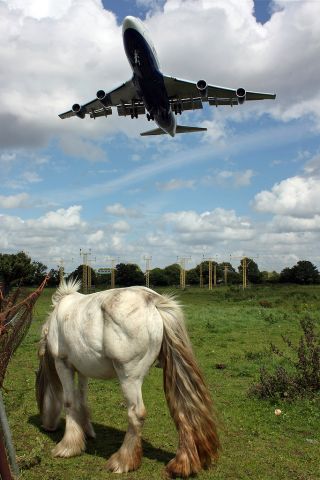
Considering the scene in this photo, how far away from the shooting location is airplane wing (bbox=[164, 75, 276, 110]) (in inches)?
971

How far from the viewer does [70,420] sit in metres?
4.89

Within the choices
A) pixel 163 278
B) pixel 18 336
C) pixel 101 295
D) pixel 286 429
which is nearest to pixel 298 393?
pixel 286 429

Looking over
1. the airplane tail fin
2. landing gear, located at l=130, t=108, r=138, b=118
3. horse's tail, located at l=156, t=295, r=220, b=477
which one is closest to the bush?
horse's tail, located at l=156, t=295, r=220, b=477

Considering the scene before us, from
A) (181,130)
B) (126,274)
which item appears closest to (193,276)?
(126,274)

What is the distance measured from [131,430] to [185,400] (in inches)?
22.8

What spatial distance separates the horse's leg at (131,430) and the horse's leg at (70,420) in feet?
1.89

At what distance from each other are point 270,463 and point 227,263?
251ft

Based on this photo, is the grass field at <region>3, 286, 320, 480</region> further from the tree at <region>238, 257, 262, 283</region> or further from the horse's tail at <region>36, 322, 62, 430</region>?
the tree at <region>238, 257, 262, 283</region>

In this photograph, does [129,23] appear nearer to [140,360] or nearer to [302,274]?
[140,360]

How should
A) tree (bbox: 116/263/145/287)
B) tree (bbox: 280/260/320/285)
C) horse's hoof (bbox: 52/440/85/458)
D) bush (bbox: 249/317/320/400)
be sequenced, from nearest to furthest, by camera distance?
horse's hoof (bbox: 52/440/85/458), bush (bbox: 249/317/320/400), tree (bbox: 116/263/145/287), tree (bbox: 280/260/320/285)

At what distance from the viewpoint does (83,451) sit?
4855 mm

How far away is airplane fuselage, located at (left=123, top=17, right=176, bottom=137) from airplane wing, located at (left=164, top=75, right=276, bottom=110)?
2.02 m

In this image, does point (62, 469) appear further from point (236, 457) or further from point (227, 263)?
point (227, 263)

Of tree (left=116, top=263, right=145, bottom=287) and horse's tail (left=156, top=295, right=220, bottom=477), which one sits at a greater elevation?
tree (left=116, top=263, right=145, bottom=287)
